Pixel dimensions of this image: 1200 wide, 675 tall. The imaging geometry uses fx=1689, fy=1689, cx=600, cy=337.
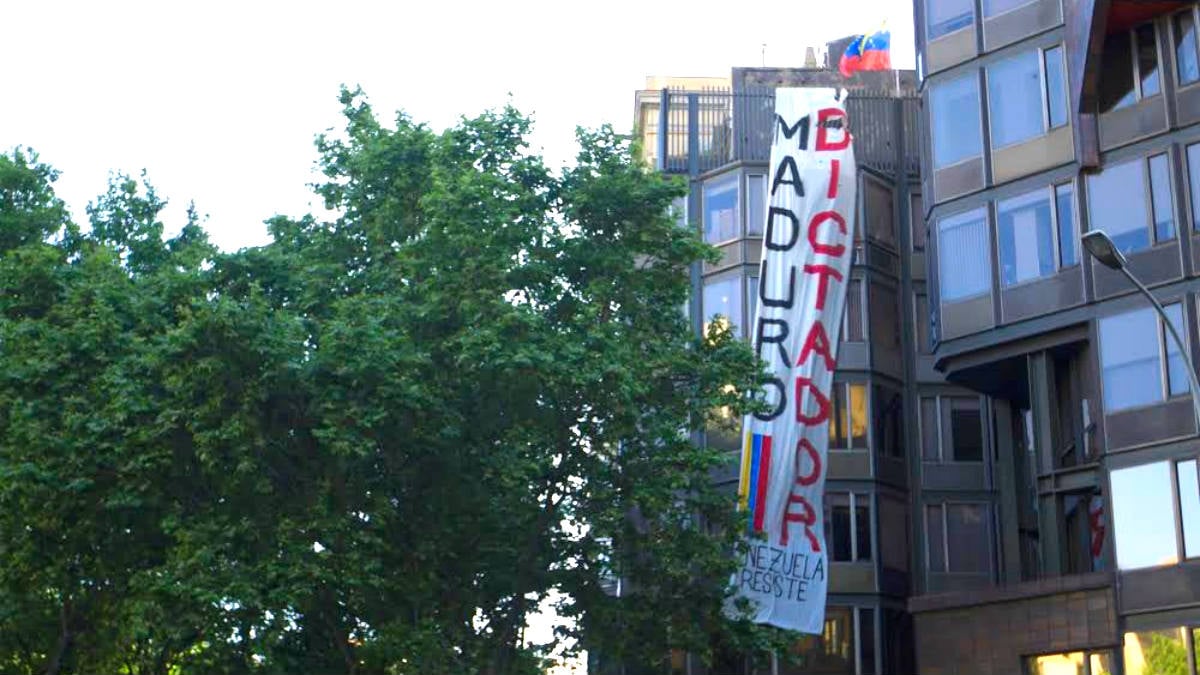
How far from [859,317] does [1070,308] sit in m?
12.2

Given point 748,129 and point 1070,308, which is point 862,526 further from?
point 1070,308

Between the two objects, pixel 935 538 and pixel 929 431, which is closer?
pixel 935 538

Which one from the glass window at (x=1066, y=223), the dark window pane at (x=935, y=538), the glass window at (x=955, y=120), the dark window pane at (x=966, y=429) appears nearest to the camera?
the glass window at (x=1066, y=223)

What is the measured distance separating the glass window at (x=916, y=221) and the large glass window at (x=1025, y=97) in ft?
35.2

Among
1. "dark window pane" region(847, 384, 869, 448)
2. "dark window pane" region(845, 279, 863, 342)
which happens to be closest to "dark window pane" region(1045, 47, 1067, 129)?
"dark window pane" region(845, 279, 863, 342)

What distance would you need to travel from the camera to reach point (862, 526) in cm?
4338

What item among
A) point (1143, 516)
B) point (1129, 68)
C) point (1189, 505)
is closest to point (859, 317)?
point (1129, 68)

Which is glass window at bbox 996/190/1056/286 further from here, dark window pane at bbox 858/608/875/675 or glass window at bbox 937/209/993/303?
dark window pane at bbox 858/608/875/675

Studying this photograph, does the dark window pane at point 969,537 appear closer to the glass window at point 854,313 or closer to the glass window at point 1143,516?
the glass window at point 854,313

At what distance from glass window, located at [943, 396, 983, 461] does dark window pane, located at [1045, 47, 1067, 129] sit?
41.6 feet

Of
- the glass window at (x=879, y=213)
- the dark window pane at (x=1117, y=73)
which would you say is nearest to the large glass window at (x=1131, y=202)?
the dark window pane at (x=1117, y=73)

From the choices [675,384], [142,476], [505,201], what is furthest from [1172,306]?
[142,476]

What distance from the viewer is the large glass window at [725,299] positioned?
4503cm

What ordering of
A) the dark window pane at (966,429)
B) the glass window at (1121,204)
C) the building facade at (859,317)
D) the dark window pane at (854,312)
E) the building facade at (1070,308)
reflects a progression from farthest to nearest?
the dark window pane at (966,429)
the dark window pane at (854,312)
the building facade at (859,317)
the glass window at (1121,204)
the building facade at (1070,308)
